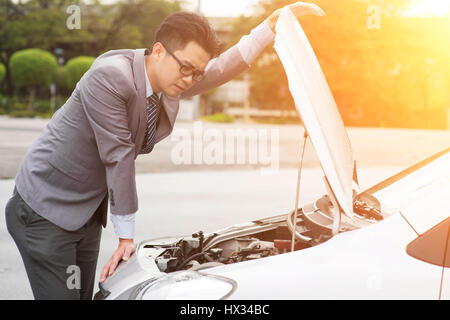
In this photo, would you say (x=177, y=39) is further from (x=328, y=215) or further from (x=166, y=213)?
(x=166, y=213)

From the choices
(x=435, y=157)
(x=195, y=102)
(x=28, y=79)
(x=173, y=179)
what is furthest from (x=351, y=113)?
(x=435, y=157)

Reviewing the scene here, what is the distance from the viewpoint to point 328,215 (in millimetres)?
2527

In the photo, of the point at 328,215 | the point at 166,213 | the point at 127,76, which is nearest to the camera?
the point at 127,76

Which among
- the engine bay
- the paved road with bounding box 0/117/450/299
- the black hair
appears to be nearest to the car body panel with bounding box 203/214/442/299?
the engine bay

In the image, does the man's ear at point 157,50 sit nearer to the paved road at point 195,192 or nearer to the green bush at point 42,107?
the paved road at point 195,192

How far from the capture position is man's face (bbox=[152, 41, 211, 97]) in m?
2.35

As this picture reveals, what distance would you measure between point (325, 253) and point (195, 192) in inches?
304

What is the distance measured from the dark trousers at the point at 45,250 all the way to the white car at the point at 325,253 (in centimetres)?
15

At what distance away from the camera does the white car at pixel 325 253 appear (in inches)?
71.3

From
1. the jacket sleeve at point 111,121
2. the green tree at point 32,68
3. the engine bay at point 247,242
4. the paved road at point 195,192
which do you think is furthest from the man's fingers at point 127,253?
the green tree at point 32,68

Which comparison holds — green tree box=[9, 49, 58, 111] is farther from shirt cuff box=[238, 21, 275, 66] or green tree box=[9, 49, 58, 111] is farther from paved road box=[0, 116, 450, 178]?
shirt cuff box=[238, 21, 275, 66]

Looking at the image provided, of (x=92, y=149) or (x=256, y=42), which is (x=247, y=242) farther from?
(x=256, y=42)

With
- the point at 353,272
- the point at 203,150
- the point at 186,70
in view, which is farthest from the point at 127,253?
the point at 203,150

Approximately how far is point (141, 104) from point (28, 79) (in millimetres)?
35134
